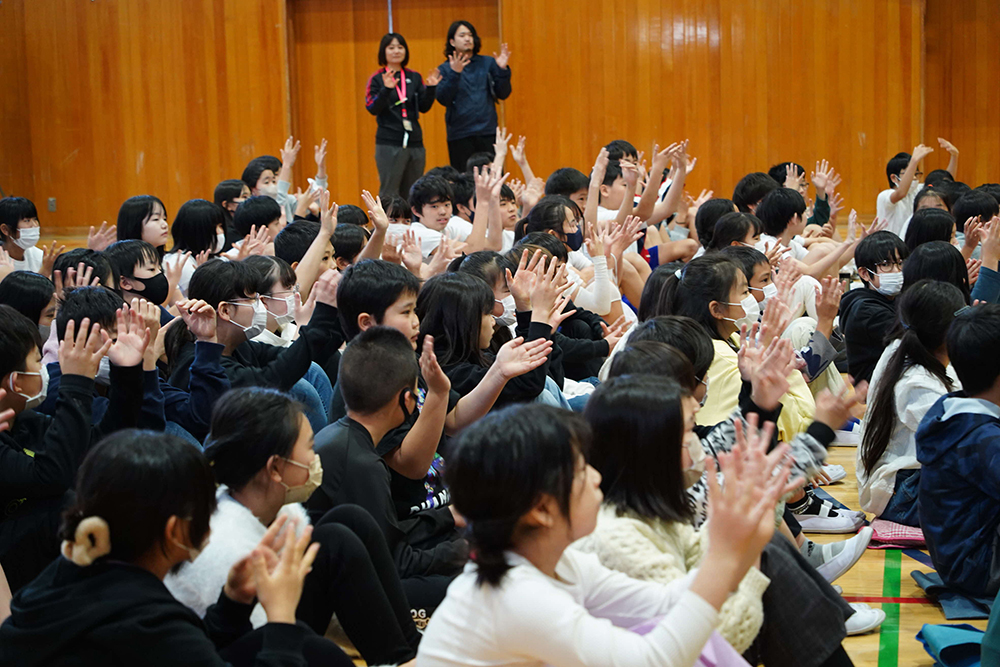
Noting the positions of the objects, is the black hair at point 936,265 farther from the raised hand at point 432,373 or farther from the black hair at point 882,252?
the raised hand at point 432,373

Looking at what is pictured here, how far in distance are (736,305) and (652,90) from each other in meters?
6.25

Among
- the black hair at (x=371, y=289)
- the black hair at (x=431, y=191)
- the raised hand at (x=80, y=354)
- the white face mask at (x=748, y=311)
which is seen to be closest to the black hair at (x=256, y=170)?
the black hair at (x=431, y=191)

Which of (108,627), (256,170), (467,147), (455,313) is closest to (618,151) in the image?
(467,147)

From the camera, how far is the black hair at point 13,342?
225cm

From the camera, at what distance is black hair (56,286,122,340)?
265cm

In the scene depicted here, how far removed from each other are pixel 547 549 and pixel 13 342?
56.2 inches

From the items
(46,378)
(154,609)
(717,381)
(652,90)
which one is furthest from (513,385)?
(652,90)

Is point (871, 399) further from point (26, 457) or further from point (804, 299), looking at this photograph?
point (26, 457)

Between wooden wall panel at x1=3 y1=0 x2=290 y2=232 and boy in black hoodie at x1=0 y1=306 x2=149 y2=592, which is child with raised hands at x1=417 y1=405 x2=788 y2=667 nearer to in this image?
boy in black hoodie at x1=0 y1=306 x2=149 y2=592

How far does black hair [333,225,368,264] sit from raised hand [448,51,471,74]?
3693 millimetres

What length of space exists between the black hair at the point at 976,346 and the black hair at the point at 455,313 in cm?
123

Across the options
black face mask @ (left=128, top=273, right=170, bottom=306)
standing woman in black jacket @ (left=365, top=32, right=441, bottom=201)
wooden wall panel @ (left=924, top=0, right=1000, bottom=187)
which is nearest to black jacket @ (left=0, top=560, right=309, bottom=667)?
black face mask @ (left=128, top=273, right=170, bottom=306)

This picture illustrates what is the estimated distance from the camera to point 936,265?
373 cm

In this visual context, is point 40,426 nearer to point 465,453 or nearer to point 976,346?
point 465,453
